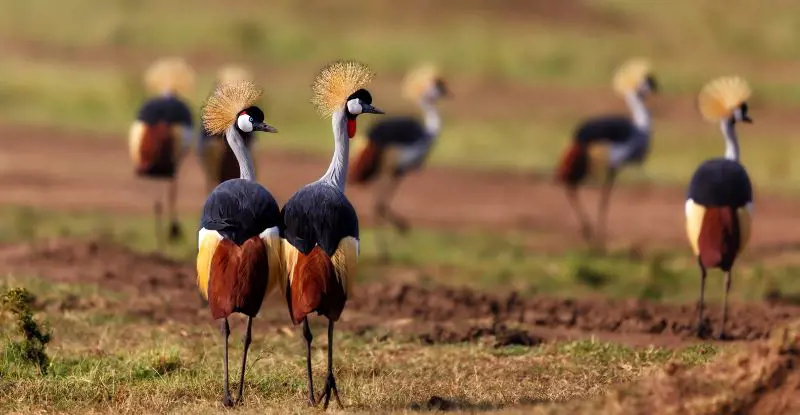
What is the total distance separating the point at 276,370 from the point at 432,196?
41.9 feet

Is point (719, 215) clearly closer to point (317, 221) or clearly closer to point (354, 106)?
point (354, 106)

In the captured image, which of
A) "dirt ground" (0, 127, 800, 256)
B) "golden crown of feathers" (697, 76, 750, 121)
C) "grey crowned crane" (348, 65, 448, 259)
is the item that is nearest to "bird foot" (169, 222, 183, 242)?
"dirt ground" (0, 127, 800, 256)

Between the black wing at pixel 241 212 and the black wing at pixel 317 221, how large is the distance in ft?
0.38

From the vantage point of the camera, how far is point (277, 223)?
8438mm

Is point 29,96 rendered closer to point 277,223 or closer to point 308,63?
point 308,63

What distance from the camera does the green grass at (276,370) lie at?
8.62m

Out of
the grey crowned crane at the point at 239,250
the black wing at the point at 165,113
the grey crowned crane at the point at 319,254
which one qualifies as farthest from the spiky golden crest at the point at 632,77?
the grey crowned crane at the point at 239,250

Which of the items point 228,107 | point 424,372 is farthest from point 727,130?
point 228,107

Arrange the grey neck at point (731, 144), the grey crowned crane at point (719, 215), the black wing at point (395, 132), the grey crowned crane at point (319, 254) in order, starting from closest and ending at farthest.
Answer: the grey crowned crane at point (319, 254) → the grey crowned crane at point (719, 215) → the grey neck at point (731, 144) → the black wing at point (395, 132)

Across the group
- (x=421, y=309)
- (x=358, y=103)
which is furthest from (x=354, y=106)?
(x=421, y=309)

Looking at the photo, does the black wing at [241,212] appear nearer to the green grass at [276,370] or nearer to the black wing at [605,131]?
the green grass at [276,370]

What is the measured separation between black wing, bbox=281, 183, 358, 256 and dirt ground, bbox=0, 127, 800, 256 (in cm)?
936

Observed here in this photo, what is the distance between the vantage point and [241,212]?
27.2 feet

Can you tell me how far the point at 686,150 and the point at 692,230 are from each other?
14225 mm
